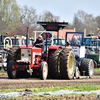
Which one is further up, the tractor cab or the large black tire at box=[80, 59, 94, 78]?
the tractor cab

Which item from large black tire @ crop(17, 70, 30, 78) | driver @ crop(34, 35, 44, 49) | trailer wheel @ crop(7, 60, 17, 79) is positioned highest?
driver @ crop(34, 35, 44, 49)

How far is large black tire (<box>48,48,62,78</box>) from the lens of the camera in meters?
13.9

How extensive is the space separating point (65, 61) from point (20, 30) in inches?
1514

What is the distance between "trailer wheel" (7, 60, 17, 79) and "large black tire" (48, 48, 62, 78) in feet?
5.39

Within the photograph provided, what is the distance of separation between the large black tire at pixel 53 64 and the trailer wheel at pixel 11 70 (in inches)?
64.7

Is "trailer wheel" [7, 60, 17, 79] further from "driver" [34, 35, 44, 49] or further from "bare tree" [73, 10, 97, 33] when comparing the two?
"bare tree" [73, 10, 97, 33]

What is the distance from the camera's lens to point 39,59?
47.3ft

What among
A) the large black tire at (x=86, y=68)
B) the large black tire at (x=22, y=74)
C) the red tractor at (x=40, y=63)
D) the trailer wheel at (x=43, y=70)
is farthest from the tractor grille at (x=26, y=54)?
the large black tire at (x=86, y=68)

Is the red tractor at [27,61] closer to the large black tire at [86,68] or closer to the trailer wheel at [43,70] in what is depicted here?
the trailer wheel at [43,70]

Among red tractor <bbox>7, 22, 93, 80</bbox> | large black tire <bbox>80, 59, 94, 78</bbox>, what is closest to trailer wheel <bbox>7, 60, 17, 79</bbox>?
red tractor <bbox>7, 22, 93, 80</bbox>

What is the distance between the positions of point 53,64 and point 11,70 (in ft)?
6.45

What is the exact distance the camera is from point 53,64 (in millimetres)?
13914

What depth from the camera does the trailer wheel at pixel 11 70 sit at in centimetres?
1355

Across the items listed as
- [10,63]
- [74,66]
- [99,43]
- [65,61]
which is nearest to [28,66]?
[10,63]
